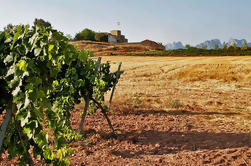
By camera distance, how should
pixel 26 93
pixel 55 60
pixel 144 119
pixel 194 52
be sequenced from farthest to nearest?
pixel 194 52
pixel 144 119
pixel 55 60
pixel 26 93

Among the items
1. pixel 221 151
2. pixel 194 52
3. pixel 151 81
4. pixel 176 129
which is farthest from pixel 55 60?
pixel 194 52

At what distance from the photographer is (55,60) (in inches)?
96.2

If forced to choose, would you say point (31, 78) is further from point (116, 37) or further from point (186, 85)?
point (116, 37)

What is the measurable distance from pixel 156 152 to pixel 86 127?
2.57 metres

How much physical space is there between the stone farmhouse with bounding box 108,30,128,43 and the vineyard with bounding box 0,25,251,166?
4719 centimetres

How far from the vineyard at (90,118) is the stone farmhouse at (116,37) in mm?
47188

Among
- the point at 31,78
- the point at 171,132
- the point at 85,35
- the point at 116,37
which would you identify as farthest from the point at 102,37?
the point at 31,78

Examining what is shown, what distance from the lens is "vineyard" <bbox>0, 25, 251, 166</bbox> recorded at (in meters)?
2.37

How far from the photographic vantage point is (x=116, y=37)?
62844 millimetres

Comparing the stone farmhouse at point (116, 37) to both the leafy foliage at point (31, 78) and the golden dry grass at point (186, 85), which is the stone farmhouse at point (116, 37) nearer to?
the golden dry grass at point (186, 85)

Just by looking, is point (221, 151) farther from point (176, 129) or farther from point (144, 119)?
point (144, 119)

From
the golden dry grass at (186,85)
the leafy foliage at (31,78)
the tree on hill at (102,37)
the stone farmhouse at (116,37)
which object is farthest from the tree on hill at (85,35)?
the leafy foliage at (31,78)

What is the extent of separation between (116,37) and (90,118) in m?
56.0

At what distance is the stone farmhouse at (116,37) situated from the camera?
6116cm
